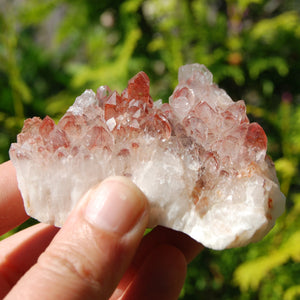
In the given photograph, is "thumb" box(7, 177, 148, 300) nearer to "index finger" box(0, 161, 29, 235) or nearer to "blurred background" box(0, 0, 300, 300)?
"index finger" box(0, 161, 29, 235)

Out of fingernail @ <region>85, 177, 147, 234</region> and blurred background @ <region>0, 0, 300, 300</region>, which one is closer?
fingernail @ <region>85, 177, 147, 234</region>

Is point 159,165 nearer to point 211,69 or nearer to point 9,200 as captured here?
point 9,200

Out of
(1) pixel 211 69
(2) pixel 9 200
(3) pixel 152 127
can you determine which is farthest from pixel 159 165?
(1) pixel 211 69

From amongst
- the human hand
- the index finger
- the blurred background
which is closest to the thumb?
the human hand

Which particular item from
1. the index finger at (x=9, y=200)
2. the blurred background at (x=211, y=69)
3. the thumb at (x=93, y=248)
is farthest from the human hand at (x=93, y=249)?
the blurred background at (x=211, y=69)

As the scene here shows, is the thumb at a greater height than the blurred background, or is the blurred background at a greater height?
the thumb

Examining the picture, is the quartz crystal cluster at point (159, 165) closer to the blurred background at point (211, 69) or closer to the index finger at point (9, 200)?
the index finger at point (9, 200)

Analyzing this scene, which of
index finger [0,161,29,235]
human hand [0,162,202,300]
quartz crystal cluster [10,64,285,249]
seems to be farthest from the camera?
index finger [0,161,29,235]
